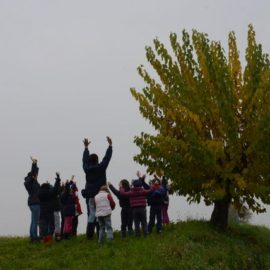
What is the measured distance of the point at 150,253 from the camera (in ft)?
43.5

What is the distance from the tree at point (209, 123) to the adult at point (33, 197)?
3503 mm

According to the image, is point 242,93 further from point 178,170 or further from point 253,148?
point 178,170

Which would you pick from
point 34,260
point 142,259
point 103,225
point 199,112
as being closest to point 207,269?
point 142,259

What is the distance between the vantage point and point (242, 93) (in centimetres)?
1744

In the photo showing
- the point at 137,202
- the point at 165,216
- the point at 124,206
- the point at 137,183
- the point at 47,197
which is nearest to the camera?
the point at 137,202

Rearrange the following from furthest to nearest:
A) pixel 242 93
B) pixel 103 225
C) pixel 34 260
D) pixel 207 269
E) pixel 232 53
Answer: pixel 232 53
pixel 242 93
pixel 103 225
pixel 34 260
pixel 207 269

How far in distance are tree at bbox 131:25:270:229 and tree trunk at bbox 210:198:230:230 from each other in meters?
0.35

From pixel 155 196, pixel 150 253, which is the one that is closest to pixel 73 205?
pixel 155 196

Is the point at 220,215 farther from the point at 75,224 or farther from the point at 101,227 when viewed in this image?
the point at 101,227

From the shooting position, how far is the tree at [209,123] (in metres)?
16.5

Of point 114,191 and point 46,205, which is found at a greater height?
point 114,191

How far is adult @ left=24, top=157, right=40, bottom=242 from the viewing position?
1698 cm

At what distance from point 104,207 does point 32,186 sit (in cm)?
341

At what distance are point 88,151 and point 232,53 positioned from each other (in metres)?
6.79
